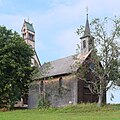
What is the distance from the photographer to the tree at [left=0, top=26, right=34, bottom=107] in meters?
44.3

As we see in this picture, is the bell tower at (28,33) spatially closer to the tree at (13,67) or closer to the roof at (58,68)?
the tree at (13,67)

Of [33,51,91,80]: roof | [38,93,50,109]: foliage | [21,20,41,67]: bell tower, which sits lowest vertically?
[38,93,50,109]: foliage

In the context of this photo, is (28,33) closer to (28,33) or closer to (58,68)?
(28,33)

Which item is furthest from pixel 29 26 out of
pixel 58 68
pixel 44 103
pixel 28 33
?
pixel 44 103

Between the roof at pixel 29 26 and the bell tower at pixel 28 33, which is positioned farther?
the roof at pixel 29 26

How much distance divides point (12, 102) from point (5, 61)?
5832mm

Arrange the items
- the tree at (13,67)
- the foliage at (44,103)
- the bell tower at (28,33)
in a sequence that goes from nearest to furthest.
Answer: the foliage at (44,103)
the tree at (13,67)
the bell tower at (28,33)

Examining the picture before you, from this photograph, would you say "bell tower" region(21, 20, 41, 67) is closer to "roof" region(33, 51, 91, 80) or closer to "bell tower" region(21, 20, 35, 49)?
"bell tower" region(21, 20, 35, 49)

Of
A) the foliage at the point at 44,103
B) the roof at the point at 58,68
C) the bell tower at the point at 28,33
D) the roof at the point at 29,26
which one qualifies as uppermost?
the roof at the point at 29,26

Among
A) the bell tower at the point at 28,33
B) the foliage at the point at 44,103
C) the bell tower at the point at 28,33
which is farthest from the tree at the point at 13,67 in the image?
the bell tower at the point at 28,33

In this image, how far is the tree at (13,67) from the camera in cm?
4427

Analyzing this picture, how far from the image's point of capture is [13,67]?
45.2 meters

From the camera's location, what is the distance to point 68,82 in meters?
43.7

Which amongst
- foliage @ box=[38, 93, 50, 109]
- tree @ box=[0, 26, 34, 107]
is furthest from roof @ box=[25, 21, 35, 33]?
foliage @ box=[38, 93, 50, 109]
